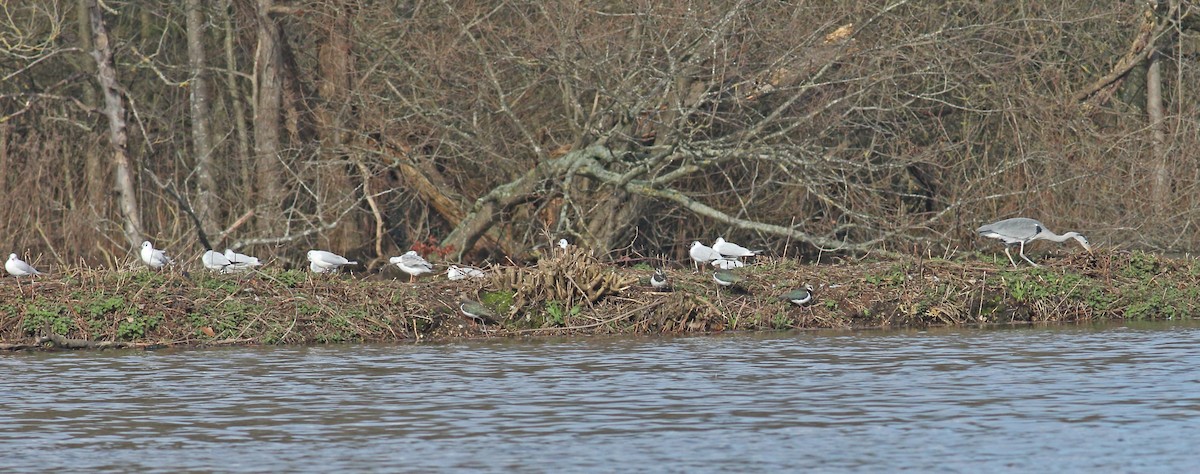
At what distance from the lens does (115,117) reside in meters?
23.7

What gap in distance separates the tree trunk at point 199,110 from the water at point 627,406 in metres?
9.84

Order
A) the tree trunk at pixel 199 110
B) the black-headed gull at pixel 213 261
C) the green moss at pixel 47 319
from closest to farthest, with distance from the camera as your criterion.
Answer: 1. the green moss at pixel 47 319
2. the black-headed gull at pixel 213 261
3. the tree trunk at pixel 199 110

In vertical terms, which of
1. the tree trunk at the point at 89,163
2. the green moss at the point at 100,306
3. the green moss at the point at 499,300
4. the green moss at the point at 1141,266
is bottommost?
the green moss at the point at 100,306

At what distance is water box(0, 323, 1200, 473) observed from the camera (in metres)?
8.82

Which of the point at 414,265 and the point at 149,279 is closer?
the point at 149,279

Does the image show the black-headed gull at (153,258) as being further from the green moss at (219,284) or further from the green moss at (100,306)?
the green moss at (100,306)

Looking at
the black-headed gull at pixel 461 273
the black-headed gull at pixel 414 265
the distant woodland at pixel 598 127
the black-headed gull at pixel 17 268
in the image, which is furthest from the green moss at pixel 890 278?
the black-headed gull at pixel 17 268

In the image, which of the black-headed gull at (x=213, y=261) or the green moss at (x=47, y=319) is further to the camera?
the black-headed gull at (x=213, y=261)

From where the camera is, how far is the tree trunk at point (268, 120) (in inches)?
939

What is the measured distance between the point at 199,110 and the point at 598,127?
7154 millimetres

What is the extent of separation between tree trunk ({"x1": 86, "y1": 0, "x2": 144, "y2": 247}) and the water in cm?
880

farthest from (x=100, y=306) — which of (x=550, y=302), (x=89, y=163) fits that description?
(x=89, y=163)

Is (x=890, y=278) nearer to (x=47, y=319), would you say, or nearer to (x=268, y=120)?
(x=47, y=319)

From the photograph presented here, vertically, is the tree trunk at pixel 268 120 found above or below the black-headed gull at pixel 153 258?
above
